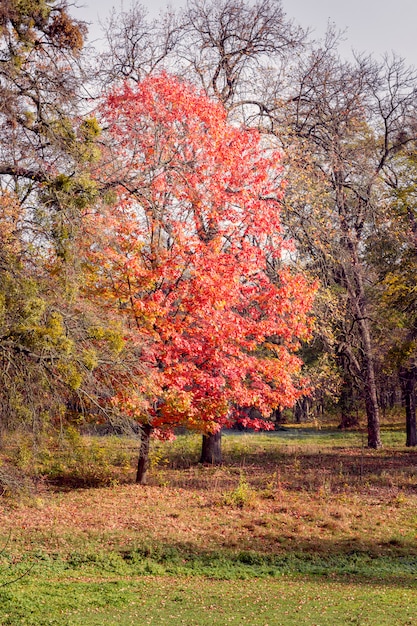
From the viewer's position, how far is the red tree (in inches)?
641

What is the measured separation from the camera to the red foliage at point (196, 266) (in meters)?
16.3

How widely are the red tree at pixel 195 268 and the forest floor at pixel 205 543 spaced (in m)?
2.03

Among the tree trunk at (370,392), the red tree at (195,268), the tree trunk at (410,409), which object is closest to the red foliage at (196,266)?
the red tree at (195,268)

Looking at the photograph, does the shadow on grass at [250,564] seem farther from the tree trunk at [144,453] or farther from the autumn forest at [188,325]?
the tree trunk at [144,453]

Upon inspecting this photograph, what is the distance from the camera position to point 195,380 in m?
17.0

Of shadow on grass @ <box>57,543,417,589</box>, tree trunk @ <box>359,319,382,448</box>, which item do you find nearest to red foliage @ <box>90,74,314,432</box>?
shadow on grass @ <box>57,543,417,589</box>

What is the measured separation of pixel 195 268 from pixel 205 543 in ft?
21.1

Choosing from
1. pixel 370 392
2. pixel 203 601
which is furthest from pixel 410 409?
pixel 203 601

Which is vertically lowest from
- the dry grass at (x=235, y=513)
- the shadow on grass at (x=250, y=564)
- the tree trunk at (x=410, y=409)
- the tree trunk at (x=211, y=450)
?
the shadow on grass at (x=250, y=564)

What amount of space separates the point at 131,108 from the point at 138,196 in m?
5.96

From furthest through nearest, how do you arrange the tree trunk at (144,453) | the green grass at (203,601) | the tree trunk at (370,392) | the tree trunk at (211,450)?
the tree trunk at (370,392) → the tree trunk at (211,450) → the tree trunk at (144,453) → the green grass at (203,601)

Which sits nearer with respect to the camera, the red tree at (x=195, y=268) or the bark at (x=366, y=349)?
the red tree at (x=195, y=268)

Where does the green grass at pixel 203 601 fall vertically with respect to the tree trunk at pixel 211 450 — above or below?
below

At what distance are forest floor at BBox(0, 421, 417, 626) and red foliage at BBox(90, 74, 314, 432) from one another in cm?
225
